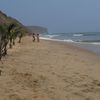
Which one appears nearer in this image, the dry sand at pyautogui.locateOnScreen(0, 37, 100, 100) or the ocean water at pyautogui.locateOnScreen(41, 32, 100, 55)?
the dry sand at pyautogui.locateOnScreen(0, 37, 100, 100)

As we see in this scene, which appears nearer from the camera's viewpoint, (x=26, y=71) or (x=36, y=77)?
(x=36, y=77)

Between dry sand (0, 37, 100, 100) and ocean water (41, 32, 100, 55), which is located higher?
dry sand (0, 37, 100, 100)

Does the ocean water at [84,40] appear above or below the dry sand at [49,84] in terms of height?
below

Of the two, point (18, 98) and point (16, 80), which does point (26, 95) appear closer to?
point (18, 98)

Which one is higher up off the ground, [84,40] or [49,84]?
[49,84]

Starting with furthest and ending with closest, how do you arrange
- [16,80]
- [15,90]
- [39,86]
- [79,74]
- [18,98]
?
1. [79,74]
2. [16,80]
3. [39,86]
4. [15,90]
5. [18,98]

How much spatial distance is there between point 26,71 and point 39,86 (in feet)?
8.38

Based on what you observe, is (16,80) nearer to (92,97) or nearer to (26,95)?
(26,95)

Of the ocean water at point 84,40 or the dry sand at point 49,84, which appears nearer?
the dry sand at point 49,84

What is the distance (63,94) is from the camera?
7.92 m

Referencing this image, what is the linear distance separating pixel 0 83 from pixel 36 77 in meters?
1.42

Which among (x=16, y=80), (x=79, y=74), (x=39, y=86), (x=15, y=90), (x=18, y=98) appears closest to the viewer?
(x=18, y=98)

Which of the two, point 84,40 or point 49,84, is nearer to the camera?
point 49,84

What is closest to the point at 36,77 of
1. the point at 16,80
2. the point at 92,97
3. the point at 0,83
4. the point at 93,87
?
the point at 16,80
